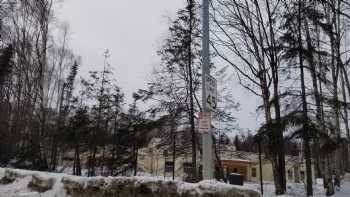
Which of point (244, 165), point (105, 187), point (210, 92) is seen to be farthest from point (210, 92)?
point (244, 165)

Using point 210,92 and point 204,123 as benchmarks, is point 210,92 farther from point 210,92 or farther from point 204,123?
point 204,123

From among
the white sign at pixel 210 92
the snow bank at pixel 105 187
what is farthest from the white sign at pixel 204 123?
the snow bank at pixel 105 187

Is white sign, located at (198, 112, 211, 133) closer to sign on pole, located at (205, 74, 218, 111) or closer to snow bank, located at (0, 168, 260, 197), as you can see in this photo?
sign on pole, located at (205, 74, 218, 111)

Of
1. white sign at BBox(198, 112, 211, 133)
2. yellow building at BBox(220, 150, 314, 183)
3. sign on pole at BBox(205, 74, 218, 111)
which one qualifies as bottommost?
yellow building at BBox(220, 150, 314, 183)

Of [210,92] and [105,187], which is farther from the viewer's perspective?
[105,187]

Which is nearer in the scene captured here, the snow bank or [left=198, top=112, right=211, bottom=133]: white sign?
the snow bank

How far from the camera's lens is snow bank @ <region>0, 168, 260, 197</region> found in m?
4.80

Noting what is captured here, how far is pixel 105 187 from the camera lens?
6.15 metres

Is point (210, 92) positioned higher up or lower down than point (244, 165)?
higher up

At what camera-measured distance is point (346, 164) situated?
31.3 meters

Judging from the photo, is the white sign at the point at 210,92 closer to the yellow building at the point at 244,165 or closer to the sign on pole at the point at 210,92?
the sign on pole at the point at 210,92

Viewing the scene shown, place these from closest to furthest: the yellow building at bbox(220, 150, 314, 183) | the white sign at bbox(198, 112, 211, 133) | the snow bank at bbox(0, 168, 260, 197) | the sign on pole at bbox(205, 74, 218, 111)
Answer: the snow bank at bbox(0, 168, 260, 197), the white sign at bbox(198, 112, 211, 133), the sign on pole at bbox(205, 74, 218, 111), the yellow building at bbox(220, 150, 314, 183)

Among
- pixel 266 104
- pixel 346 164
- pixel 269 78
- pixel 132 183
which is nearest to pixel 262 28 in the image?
pixel 269 78

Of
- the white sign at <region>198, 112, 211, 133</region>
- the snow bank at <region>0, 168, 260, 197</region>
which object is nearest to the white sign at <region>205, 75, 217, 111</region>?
the white sign at <region>198, 112, 211, 133</region>
